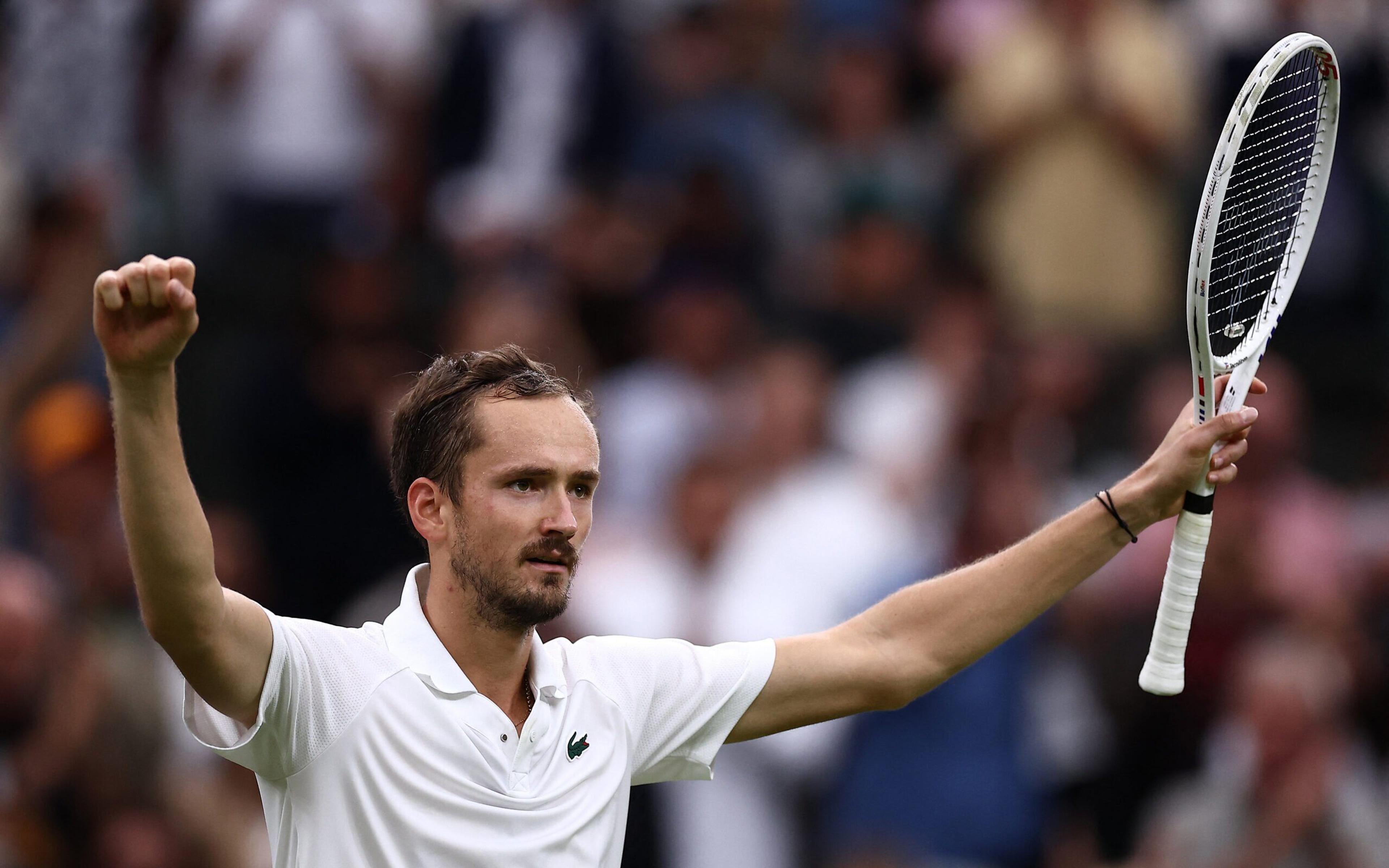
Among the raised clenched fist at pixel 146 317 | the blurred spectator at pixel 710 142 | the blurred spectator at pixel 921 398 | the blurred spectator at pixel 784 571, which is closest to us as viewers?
the raised clenched fist at pixel 146 317

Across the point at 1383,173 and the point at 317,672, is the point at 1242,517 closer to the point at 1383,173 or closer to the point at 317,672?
the point at 1383,173

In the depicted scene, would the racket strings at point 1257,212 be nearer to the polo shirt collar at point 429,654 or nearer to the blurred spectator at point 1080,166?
the polo shirt collar at point 429,654

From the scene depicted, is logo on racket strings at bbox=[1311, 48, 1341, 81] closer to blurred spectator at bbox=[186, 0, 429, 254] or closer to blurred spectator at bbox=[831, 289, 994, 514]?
blurred spectator at bbox=[831, 289, 994, 514]

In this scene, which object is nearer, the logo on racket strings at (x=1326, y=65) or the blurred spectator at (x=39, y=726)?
the logo on racket strings at (x=1326, y=65)

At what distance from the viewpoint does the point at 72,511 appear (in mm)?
8586

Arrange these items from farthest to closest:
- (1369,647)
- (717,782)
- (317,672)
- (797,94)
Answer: (797,94) → (1369,647) → (717,782) → (317,672)

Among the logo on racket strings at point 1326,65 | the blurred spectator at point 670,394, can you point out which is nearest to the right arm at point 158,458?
the logo on racket strings at point 1326,65

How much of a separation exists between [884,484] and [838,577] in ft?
2.46

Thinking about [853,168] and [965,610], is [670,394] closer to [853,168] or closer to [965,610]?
[853,168]

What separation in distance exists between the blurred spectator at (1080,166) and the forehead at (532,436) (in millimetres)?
6200

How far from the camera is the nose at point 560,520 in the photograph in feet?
12.6

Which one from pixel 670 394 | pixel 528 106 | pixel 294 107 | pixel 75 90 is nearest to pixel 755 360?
pixel 670 394

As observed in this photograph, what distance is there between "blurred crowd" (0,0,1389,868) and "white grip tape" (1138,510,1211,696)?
2.71 metres

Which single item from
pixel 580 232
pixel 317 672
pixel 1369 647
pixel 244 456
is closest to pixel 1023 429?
pixel 1369 647
